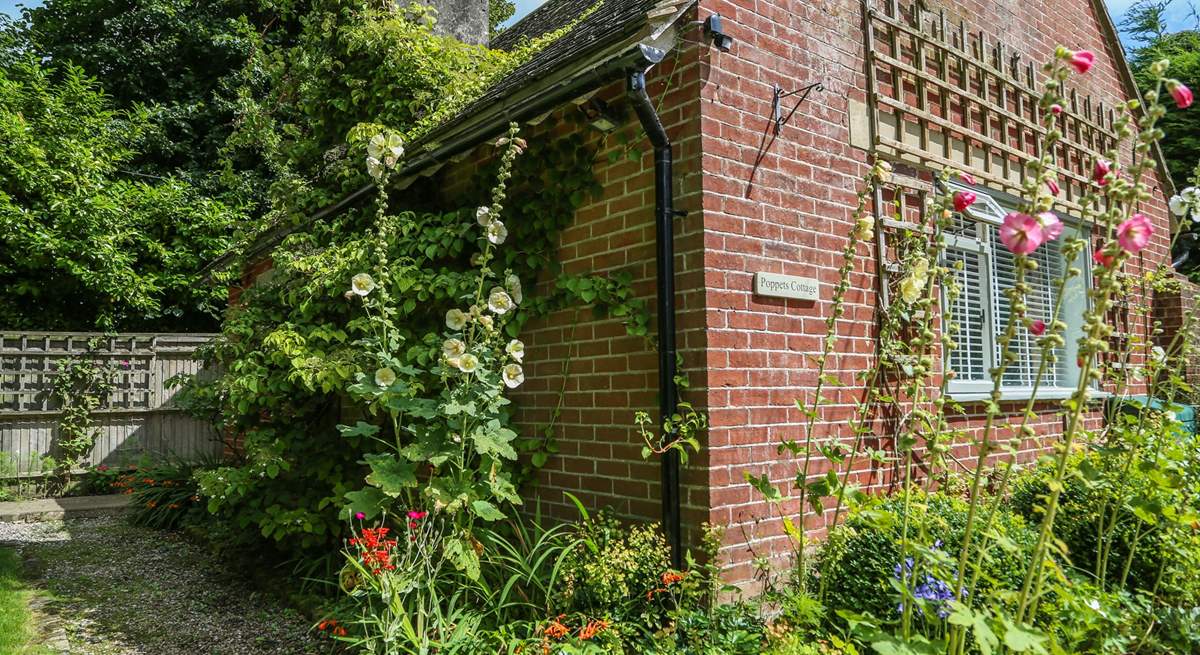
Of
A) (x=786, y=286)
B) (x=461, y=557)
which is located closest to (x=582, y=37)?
(x=786, y=286)

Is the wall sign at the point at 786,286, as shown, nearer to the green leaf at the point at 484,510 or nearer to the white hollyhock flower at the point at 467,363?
the white hollyhock flower at the point at 467,363

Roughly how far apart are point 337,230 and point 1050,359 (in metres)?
4.63

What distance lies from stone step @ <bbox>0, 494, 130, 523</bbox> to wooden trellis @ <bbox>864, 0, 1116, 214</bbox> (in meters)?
9.28

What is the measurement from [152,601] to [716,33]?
5159 millimetres

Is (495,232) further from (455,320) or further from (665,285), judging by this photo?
(665,285)

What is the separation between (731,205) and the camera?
3613mm

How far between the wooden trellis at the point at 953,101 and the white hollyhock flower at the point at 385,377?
328cm

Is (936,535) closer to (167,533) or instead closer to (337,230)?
(337,230)

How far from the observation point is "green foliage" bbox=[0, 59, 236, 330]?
37.3 feet

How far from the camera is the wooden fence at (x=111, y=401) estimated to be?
959 centimetres

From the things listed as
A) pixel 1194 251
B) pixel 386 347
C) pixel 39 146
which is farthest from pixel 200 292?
pixel 1194 251

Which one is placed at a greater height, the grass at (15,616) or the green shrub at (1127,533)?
the green shrub at (1127,533)

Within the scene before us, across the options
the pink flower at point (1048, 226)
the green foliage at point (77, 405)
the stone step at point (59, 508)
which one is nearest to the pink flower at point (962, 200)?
the pink flower at point (1048, 226)

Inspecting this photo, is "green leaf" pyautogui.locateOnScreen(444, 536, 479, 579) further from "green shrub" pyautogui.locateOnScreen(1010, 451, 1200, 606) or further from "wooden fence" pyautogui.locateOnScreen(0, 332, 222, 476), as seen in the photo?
"wooden fence" pyautogui.locateOnScreen(0, 332, 222, 476)
